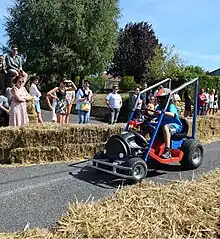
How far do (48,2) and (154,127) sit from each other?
2588 centimetres

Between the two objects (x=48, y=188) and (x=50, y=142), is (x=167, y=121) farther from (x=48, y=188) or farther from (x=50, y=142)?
(x=48, y=188)

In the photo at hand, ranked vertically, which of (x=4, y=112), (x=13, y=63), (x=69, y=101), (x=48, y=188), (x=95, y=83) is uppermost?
(x=95, y=83)

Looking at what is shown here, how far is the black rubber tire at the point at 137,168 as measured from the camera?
252 inches

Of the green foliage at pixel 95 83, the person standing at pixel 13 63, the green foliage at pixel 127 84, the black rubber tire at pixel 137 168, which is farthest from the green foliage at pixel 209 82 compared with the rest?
the black rubber tire at pixel 137 168

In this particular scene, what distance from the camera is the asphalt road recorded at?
4.84 metres

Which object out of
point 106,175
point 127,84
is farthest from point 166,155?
point 127,84

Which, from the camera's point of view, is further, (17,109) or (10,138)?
(17,109)

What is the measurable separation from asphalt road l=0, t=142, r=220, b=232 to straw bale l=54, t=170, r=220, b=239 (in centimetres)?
99

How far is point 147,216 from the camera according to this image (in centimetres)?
376

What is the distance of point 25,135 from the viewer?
25.9ft

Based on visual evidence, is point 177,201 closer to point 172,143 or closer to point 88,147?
point 172,143

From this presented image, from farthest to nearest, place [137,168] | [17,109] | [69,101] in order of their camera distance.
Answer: [69,101]
[17,109]
[137,168]

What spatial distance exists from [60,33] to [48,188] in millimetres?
26324

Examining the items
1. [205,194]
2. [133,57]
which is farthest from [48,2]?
[205,194]
